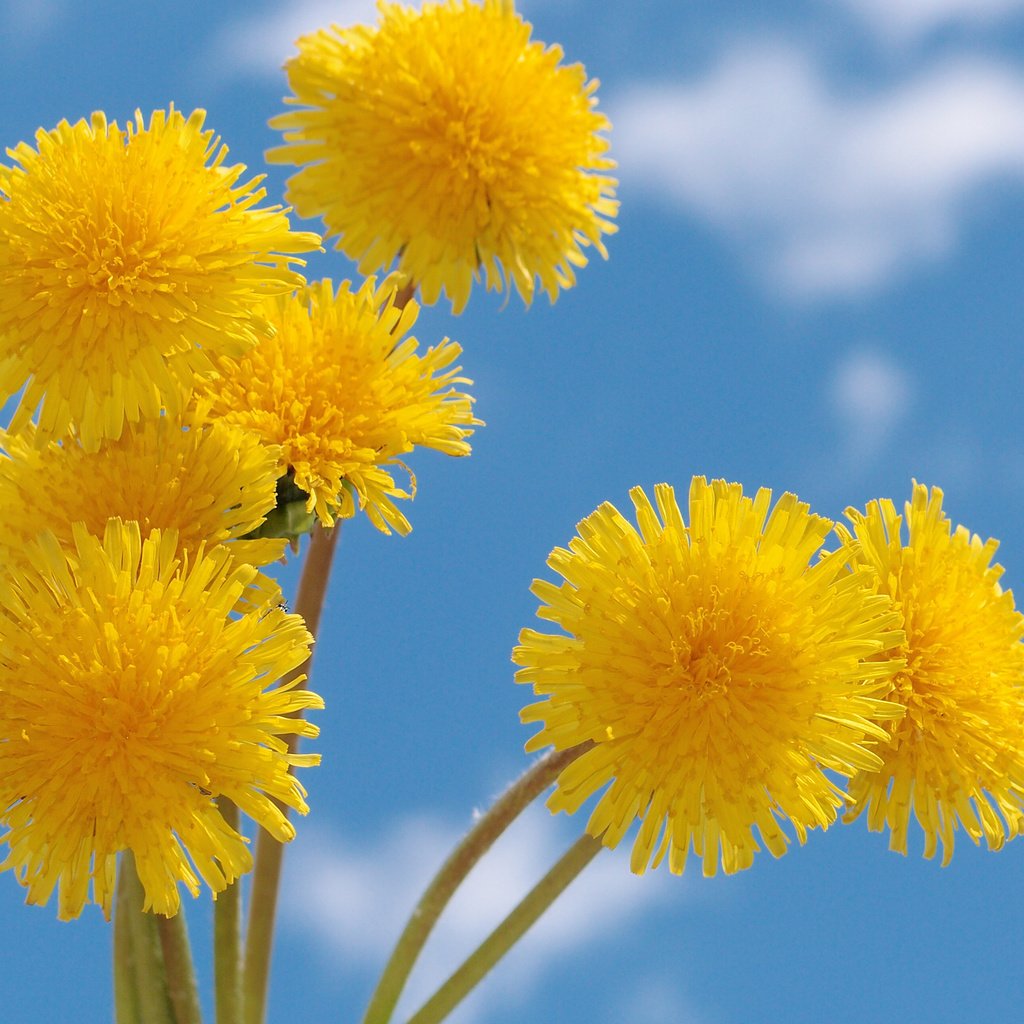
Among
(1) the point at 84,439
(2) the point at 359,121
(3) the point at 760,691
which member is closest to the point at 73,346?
(1) the point at 84,439

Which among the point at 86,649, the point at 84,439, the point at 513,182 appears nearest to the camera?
the point at 86,649

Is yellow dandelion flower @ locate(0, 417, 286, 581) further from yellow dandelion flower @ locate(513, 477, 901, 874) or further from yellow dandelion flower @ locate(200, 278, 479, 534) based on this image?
yellow dandelion flower @ locate(513, 477, 901, 874)

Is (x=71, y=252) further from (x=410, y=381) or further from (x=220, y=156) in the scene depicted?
(x=410, y=381)

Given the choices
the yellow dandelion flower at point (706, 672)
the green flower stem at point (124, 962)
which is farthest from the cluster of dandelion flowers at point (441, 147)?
the green flower stem at point (124, 962)

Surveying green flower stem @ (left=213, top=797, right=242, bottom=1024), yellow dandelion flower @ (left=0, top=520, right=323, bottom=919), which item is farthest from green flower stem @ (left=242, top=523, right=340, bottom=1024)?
yellow dandelion flower @ (left=0, top=520, right=323, bottom=919)

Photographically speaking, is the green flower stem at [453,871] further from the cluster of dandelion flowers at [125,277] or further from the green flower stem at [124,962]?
the cluster of dandelion flowers at [125,277]

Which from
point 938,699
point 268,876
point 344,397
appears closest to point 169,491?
point 344,397

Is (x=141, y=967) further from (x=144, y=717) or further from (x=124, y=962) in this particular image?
(x=144, y=717)
